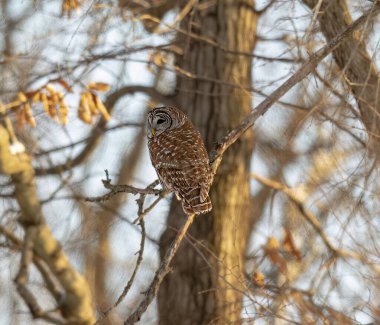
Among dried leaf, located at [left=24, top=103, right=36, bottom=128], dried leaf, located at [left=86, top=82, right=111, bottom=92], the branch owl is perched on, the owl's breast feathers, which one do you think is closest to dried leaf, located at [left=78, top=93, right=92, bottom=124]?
dried leaf, located at [left=86, top=82, right=111, bottom=92]

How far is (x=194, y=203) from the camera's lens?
451 centimetres

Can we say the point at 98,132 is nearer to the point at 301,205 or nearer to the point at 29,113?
the point at 29,113

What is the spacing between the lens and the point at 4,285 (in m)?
7.79

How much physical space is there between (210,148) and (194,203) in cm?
251

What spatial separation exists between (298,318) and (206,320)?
2.12m

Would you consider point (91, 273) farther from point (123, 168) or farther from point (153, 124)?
point (153, 124)

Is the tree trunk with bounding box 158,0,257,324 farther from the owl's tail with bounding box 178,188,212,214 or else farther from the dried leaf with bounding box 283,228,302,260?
the owl's tail with bounding box 178,188,212,214

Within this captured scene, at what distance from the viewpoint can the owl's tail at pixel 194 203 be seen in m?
4.45

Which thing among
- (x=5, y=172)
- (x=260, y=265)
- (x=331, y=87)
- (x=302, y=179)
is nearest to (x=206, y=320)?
(x=260, y=265)

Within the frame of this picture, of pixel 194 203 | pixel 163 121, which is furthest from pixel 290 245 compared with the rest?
pixel 194 203

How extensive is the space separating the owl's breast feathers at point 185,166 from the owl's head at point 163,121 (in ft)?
0.51

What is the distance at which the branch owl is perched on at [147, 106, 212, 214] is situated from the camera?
4.59 m

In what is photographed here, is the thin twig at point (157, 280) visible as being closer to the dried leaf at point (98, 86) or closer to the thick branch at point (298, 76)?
the thick branch at point (298, 76)

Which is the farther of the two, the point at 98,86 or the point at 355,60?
the point at 98,86
